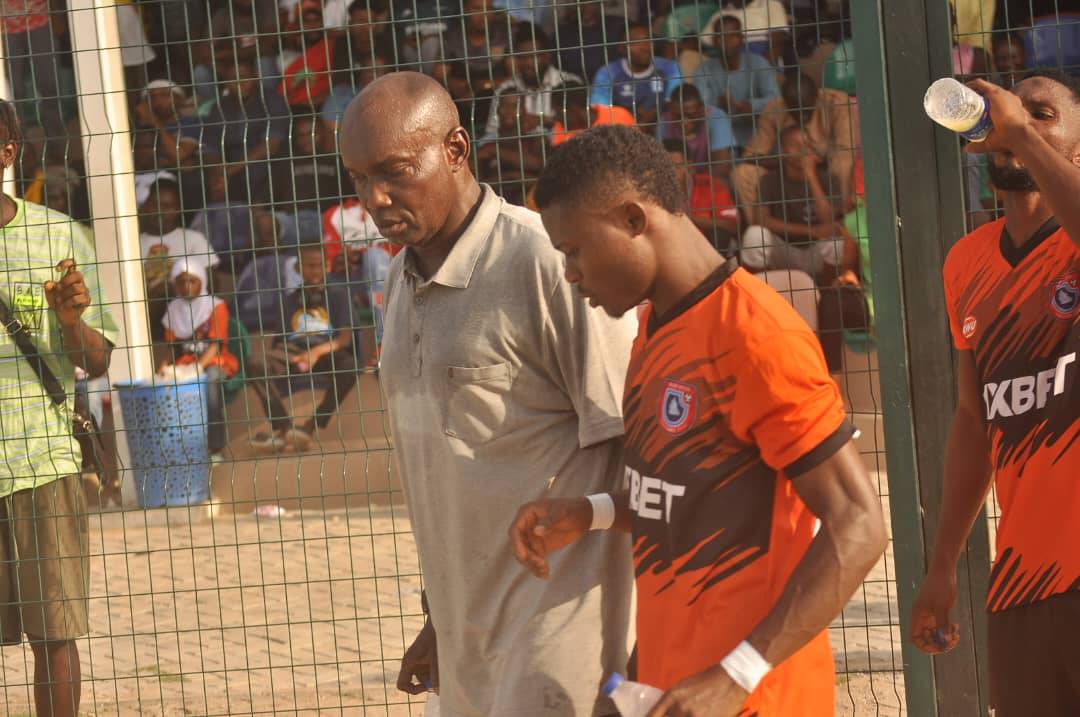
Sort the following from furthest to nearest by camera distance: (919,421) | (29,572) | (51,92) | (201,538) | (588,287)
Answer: (51,92), (201,538), (29,572), (919,421), (588,287)

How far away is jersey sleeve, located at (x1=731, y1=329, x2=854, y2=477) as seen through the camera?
212 cm

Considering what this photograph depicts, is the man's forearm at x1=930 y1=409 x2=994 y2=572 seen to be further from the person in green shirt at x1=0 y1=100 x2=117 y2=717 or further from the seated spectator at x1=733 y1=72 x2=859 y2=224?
the person in green shirt at x1=0 y1=100 x2=117 y2=717

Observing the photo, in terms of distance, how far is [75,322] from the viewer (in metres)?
4.63

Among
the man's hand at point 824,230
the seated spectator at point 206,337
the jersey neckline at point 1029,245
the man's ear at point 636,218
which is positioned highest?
the man's ear at point 636,218

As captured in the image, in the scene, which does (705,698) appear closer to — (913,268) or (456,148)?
(456,148)

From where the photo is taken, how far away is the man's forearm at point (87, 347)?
4660 millimetres

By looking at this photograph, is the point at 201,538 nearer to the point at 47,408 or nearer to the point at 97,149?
the point at 97,149

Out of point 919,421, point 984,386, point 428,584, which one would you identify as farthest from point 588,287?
point 919,421

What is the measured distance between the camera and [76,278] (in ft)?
14.8

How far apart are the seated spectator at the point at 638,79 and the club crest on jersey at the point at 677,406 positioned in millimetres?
1812

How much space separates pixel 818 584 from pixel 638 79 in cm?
287

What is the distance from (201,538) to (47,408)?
4.26 metres

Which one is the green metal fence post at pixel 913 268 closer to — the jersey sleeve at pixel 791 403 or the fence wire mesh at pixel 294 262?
the fence wire mesh at pixel 294 262

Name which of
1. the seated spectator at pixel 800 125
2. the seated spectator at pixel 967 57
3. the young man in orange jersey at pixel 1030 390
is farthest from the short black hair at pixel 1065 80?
the seated spectator at pixel 800 125
